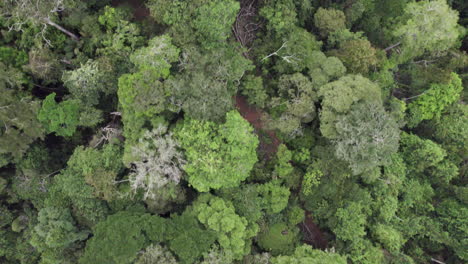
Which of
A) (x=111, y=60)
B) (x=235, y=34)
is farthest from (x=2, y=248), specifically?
(x=235, y=34)

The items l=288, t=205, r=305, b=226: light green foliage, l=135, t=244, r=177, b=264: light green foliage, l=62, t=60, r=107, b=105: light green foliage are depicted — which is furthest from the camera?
l=288, t=205, r=305, b=226: light green foliage

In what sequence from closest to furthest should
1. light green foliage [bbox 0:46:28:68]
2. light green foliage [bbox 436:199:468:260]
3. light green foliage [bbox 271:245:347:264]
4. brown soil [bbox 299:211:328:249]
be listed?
1. light green foliage [bbox 271:245:347:264]
2. light green foliage [bbox 0:46:28:68]
3. light green foliage [bbox 436:199:468:260]
4. brown soil [bbox 299:211:328:249]

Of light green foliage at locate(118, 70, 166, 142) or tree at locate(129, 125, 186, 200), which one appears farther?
tree at locate(129, 125, 186, 200)

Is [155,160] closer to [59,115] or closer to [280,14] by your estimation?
[59,115]

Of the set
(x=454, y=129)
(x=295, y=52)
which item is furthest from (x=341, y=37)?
(x=454, y=129)

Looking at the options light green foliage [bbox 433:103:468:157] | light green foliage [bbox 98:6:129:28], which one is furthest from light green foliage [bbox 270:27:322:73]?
light green foliage [bbox 433:103:468:157]

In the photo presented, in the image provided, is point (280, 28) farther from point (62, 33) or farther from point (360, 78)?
point (62, 33)

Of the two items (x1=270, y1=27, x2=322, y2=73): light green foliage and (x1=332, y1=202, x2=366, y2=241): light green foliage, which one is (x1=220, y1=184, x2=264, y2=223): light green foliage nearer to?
(x1=332, y1=202, x2=366, y2=241): light green foliage
